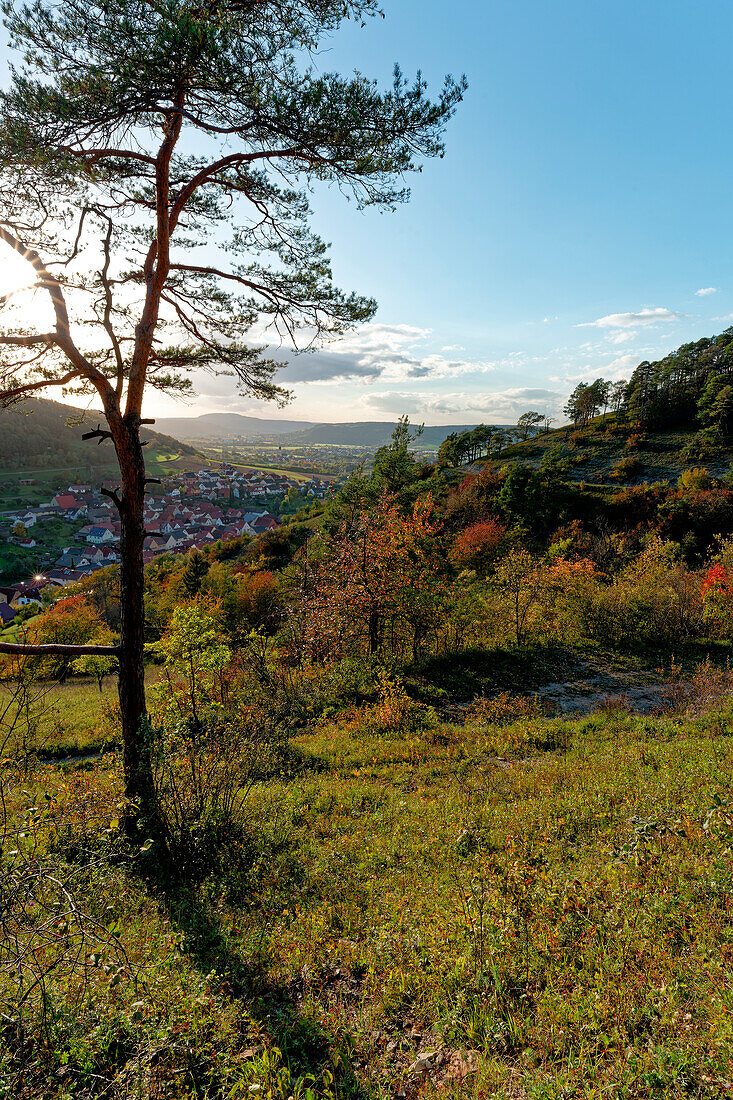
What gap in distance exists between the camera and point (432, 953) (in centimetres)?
383

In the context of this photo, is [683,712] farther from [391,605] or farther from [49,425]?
[49,425]

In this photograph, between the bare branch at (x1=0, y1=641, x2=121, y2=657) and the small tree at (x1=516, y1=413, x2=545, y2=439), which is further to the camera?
the small tree at (x1=516, y1=413, x2=545, y2=439)

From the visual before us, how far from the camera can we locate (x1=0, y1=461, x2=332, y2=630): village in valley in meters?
66.8

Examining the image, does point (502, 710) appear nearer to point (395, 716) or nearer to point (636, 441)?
point (395, 716)

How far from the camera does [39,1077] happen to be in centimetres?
270

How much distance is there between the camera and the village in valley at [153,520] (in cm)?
6684

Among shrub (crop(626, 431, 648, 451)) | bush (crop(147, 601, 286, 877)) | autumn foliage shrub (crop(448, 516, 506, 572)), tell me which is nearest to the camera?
bush (crop(147, 601, 286, 877))

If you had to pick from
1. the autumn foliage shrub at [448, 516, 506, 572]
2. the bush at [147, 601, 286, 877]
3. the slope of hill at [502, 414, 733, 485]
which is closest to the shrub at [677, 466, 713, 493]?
the slope of hill at [502, 414, 733, 485]

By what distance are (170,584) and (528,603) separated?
38070 mm

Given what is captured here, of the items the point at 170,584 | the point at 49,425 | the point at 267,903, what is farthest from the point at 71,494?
the point at 267,903

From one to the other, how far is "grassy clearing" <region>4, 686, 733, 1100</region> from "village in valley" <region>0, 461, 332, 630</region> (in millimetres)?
50397

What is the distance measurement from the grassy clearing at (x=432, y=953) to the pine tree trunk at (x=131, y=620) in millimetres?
343

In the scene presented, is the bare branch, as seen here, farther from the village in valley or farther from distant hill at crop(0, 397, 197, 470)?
distant hill at crop(0, 397, 197, 470)

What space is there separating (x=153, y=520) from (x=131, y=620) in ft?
359
